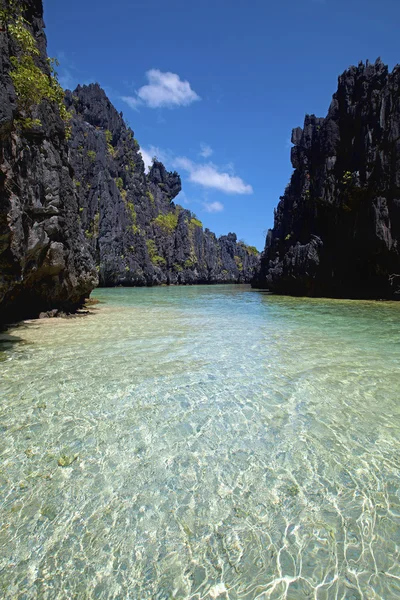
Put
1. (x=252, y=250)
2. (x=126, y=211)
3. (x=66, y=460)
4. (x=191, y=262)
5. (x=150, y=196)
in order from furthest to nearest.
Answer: (x=252, y=250), (x=191, y=262), (x=150, y=196), (x=126, y=211), (x=66, y=460)

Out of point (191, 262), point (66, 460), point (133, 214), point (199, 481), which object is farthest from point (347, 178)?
point (191, 262)

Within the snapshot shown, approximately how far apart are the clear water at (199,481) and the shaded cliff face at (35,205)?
4.11 meters

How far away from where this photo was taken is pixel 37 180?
38.8 ft

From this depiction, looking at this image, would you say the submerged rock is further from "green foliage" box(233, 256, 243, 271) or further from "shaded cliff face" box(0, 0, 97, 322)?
"green foliage" box(233, 256, 243, 271)

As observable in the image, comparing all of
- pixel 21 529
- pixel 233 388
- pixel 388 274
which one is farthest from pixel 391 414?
pixel 388 274

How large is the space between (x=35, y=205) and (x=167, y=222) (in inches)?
2876

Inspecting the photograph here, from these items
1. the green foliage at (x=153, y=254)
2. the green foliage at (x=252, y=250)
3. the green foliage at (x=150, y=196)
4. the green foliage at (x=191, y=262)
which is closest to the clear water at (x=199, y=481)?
the green foliage at (x=153, y=254)

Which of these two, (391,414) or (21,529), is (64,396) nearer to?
(21,529)

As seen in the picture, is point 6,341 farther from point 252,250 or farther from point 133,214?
point 252,250

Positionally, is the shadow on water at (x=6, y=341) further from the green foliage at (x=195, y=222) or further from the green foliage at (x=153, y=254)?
the green foliage at (x=195, y=222)

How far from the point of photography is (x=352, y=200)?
27109 millimetres

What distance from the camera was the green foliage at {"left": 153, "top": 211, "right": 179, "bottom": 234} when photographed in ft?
261

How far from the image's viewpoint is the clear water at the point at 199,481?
6.80 ft

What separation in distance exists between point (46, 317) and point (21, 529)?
41.6 ft
